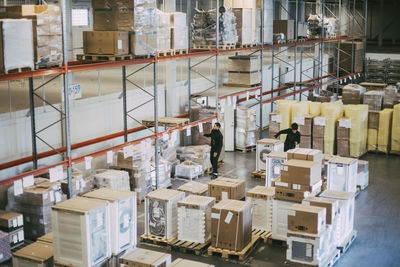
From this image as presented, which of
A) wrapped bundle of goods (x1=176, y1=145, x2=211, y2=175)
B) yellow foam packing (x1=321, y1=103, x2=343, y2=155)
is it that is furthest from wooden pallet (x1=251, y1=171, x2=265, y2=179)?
yellow foam packing (x1=321, y1=103, x2=343, y2=155)

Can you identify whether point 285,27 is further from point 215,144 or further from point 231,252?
point 231,252

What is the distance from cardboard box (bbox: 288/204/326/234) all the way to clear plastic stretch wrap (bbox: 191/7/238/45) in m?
6.61

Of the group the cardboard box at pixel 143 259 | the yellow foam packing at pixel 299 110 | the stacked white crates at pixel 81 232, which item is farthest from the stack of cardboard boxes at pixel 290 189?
the yellow foam packing at pixel 299 110

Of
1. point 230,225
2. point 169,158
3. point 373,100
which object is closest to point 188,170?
point 169,158

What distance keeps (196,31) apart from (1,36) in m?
6.89

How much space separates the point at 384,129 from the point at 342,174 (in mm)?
5547

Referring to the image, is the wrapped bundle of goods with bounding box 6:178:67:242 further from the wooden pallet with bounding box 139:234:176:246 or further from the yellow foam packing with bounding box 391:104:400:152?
the yellow foam packing with bounding box 391:104:400:152

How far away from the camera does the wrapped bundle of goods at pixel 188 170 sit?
45.2ft

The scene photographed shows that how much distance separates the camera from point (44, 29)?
28.5 ft

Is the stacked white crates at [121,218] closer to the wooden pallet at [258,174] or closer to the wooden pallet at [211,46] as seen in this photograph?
the wooden pallet at [258,174]

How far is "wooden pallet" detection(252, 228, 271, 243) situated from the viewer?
391 inches

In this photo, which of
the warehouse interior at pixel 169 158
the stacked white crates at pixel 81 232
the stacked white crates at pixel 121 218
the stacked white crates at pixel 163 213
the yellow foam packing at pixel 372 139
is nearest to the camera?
the stacked white crates at pixel 81 232

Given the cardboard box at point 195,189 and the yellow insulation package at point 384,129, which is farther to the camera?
the yellow insulation package at point 384,129

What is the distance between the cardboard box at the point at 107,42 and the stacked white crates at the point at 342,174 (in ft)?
16.5
